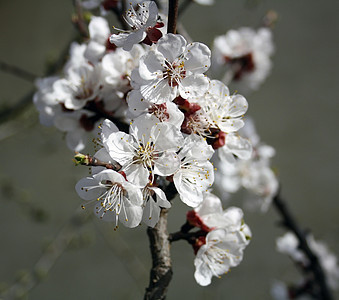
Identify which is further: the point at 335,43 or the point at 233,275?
the point at 335,43

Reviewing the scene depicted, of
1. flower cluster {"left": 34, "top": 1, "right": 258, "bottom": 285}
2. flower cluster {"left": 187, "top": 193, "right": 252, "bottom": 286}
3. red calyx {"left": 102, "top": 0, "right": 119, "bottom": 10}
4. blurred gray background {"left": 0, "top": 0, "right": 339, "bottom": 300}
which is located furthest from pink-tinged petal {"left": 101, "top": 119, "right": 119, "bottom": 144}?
blurred gray background {"left": 0, "top": 0, "right": 339, "bottom": 300}

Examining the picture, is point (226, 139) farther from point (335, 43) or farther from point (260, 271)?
point (335, 43)

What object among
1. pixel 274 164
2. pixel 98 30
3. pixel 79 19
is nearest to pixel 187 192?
pixel 98 30

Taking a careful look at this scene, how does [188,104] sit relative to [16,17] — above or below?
above

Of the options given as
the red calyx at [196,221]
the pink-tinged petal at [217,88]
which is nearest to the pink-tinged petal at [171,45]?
the pink-tinged petal at [217,88]

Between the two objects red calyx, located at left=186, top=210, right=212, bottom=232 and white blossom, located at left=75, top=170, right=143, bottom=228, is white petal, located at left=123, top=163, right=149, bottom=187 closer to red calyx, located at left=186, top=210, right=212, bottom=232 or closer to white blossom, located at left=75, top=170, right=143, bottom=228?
white blossom, located at left=75, top=170, right=143, bottom=228

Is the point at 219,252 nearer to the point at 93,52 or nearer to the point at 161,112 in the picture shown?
the point at 161,112

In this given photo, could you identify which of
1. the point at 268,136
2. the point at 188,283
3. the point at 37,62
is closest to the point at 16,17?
the point at 37,62
